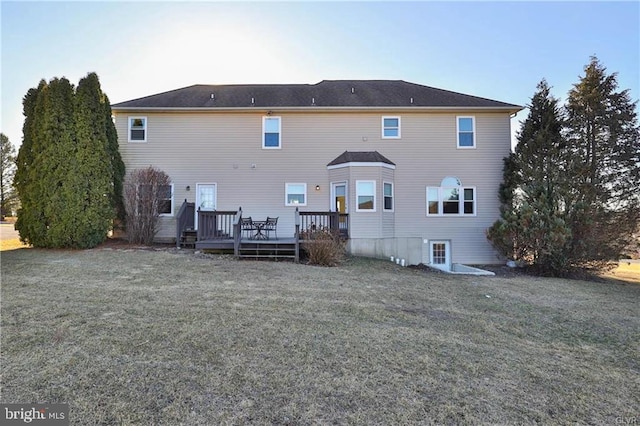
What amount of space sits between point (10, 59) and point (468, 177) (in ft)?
52.0

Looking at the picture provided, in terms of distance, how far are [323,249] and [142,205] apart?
714cm

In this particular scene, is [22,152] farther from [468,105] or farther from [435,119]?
[468,105]

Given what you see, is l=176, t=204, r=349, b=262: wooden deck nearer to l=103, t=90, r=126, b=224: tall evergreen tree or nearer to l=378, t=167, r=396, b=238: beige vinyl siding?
l=378, t=167, r=396, b=238: beige vinyl siding

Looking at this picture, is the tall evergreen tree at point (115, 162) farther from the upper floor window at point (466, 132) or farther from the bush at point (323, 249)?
the upper floor window at point (466, 132)

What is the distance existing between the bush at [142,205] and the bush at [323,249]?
20.6 ft

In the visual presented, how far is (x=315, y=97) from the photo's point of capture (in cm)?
1461

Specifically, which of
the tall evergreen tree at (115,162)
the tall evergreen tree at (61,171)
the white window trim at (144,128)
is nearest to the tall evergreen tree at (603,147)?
the tall evergreen tree at (61,171)

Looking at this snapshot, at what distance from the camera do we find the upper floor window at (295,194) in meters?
13.9

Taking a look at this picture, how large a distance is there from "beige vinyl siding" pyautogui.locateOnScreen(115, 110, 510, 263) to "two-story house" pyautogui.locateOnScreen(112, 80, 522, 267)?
0.14 ft

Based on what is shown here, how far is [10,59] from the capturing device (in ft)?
30.4

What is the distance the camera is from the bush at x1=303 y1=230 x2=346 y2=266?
966 cm

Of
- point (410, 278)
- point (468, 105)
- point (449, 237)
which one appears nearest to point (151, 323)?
point (410, 278)

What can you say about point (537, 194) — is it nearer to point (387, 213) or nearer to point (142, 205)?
point (387, 213)

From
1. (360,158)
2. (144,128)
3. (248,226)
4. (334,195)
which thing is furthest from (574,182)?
(144,128)
